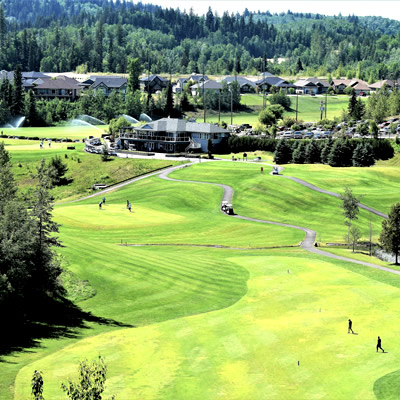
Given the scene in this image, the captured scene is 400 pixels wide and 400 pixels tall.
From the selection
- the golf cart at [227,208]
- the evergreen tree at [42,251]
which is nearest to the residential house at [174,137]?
the golf cart at [227,208]

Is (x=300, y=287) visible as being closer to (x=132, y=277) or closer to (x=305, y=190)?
(x=132, y=277)

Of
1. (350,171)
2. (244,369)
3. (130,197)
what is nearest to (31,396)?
(244,369)

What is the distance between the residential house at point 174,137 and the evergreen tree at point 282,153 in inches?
857

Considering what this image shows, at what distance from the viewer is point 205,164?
155000 mm

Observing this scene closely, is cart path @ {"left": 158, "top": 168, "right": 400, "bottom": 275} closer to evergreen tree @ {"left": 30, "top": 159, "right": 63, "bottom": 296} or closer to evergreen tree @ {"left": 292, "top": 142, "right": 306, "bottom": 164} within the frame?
evergreen tree @ {"left": 292, "top": 142, "right": 306, "bottom": 164}

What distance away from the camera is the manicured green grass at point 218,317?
46.7 metres

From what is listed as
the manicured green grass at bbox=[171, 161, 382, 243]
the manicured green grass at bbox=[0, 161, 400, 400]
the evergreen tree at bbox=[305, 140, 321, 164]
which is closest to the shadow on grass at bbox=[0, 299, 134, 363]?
the manicured green grass at bbox=[0, 161, 400, 400]

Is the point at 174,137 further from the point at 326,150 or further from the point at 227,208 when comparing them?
Result: the point at 227,208

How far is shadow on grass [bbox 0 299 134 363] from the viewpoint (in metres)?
54.6

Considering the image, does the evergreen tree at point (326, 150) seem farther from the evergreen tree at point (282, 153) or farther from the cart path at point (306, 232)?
the cart path at point (306, 232)

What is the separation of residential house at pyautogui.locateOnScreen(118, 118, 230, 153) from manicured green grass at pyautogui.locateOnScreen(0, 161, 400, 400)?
67075 millimetres


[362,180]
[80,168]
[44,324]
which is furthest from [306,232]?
[80,168]

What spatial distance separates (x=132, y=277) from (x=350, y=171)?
281 ft

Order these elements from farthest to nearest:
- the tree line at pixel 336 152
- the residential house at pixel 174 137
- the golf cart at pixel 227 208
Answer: the residential house at pixel 174 137 < the tree line at pixel 336 152 < the golf cart at pixel 227 208
